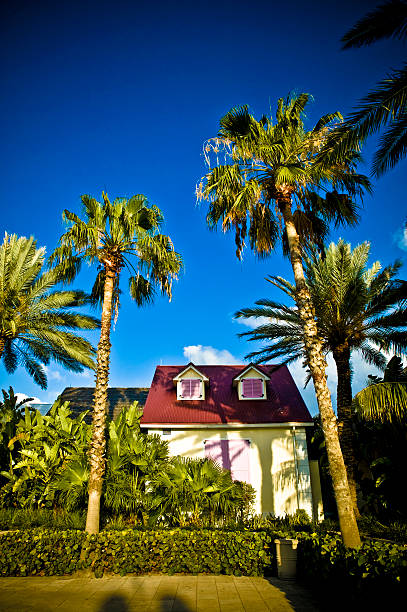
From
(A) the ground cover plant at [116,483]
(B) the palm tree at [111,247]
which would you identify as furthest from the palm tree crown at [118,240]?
(A) the ground cover plant at [116,483]

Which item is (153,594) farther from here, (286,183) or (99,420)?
(286,183)

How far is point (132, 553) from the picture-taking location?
8.34 m

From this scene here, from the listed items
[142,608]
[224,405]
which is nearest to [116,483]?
[142,608]

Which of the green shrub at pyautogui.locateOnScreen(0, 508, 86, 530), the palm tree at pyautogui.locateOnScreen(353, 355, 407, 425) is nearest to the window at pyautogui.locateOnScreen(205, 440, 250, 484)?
the green shrub at pyautogui.locateOnScreen(0, 508, 86, 530)

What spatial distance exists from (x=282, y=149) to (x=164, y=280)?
546 cm

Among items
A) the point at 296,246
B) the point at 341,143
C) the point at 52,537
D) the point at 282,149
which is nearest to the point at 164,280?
the point at 296,246

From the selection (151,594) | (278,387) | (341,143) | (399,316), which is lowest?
(151,594)

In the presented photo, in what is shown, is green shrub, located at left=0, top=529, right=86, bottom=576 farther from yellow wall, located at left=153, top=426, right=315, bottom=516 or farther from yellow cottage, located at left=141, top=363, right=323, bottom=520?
yellow cottage, located at left=141, top=363, right=323, bottom=520

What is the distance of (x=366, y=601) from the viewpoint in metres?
5.26

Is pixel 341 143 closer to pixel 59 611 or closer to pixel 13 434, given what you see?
pixel 59 611

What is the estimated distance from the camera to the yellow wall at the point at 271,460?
1364 centimetres

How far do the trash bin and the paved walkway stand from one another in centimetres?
26

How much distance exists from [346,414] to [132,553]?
814 centimetres

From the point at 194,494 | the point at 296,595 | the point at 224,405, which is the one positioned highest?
the point at 224,405
